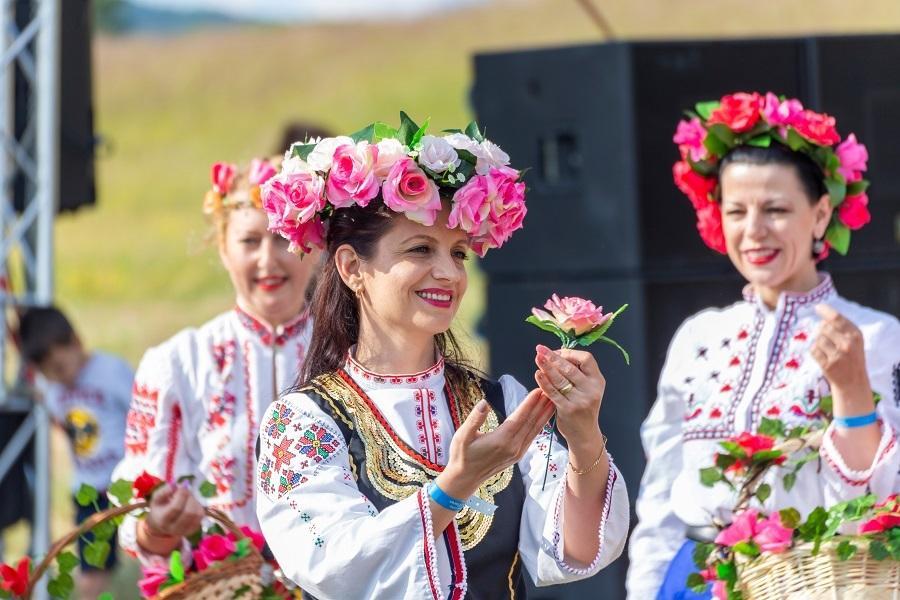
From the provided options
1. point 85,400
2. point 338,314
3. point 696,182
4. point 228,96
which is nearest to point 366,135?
point 338,314

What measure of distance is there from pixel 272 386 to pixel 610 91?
1469 millimetres

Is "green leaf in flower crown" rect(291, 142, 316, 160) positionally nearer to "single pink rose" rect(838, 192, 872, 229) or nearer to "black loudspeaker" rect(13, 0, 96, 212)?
"single pink rose" rect(838, 192, 872, 229)

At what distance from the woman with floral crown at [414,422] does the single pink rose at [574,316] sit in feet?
0.13

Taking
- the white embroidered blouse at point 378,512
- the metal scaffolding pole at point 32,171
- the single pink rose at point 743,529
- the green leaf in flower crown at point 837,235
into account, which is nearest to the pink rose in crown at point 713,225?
the green leaf in flower crown at point 837,235

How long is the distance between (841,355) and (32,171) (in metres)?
3.03

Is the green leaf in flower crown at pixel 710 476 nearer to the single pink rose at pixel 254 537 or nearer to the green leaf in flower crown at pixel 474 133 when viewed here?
the green leaf in flower crown at pixel 474 133

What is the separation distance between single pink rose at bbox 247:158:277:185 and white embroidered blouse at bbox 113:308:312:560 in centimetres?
29

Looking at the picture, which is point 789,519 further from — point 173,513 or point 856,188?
point 173,513

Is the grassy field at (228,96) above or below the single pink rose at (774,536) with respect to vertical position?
above

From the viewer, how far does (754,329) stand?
3156mm

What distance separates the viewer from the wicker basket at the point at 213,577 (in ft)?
9.15

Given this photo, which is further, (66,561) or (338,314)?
(66,561)

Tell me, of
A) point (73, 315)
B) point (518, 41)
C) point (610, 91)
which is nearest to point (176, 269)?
point (73, 315)

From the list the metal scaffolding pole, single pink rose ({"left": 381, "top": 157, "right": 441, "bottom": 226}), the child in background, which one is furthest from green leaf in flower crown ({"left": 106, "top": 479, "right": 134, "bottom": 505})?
the child in background
